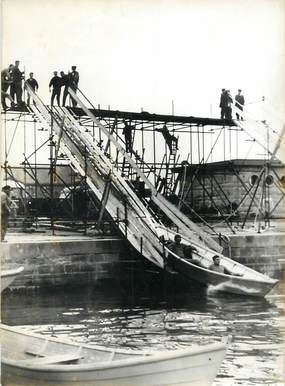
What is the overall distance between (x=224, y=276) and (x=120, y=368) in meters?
8.86

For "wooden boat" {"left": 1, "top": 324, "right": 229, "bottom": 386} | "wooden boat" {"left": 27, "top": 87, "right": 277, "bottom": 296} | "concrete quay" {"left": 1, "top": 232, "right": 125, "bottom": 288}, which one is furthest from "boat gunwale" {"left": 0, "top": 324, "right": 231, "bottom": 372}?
"wooden boat" {"left": 27, "top": 87, "right": 277, "bottom": 296}

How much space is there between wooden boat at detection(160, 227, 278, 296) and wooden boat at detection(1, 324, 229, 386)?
7.96 meters

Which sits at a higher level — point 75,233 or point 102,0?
point 102,0

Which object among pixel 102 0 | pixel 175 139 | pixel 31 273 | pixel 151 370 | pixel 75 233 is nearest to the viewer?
pixel 151 370

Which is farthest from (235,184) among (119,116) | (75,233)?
(75,233)

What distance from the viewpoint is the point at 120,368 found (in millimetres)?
9594

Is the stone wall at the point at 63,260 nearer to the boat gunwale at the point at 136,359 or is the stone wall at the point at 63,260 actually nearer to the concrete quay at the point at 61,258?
the concrete quay at the point at 61,258

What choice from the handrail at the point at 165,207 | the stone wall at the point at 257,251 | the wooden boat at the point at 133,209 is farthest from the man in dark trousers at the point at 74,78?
the stone wall at the point at 257,251

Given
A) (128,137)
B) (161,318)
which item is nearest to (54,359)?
(161,318)

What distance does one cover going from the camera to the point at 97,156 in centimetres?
2291

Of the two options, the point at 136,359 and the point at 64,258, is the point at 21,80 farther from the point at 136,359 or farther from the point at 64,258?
the point at 136,359

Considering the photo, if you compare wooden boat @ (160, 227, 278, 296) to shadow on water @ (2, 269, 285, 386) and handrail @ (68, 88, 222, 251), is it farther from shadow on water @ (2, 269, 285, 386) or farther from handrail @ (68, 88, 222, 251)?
handrail @ (68, 88, 222, 251)

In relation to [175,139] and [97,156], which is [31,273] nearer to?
[97,156]

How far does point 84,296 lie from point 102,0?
31.7 feet
